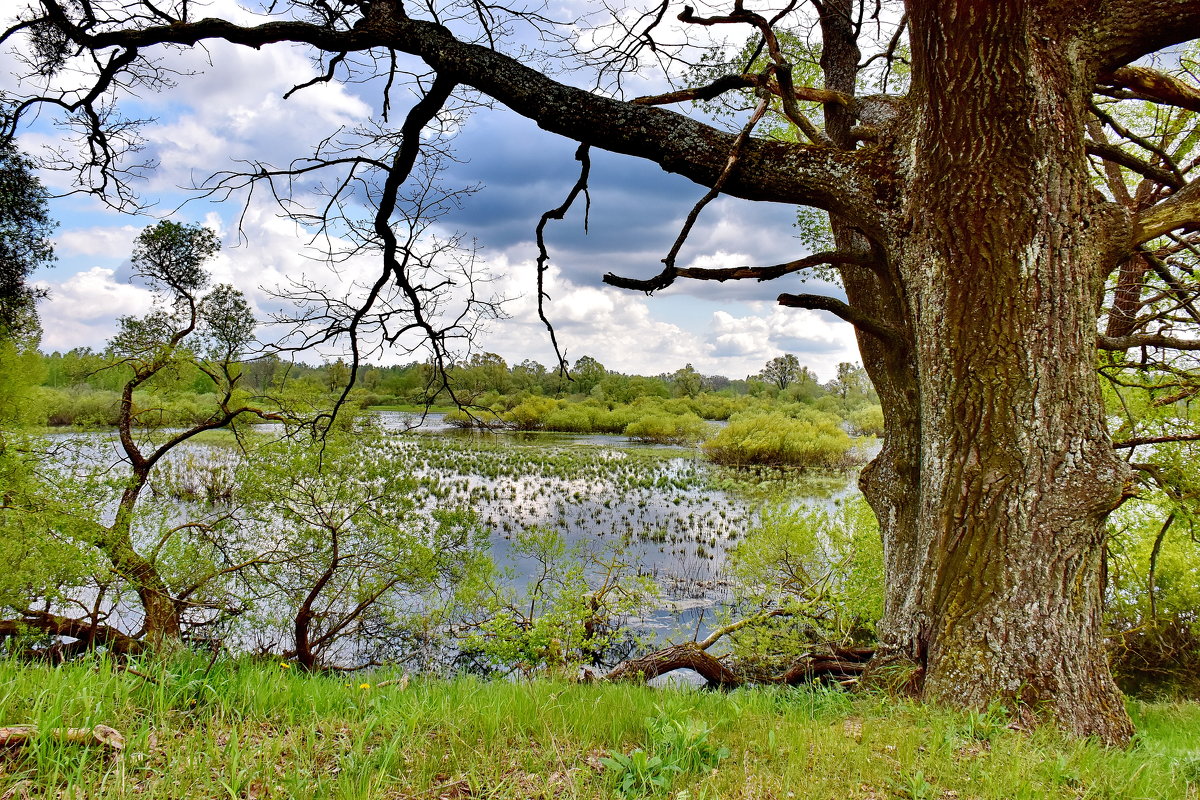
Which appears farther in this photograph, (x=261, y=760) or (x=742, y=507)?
(x=742, y=507)

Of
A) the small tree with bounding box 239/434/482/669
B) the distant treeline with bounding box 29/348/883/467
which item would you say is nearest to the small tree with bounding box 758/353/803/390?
the distant treeline with bounding box 29/348/883/467

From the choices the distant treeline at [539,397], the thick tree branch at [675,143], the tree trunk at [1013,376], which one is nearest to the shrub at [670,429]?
the distant treeline at [539,397]

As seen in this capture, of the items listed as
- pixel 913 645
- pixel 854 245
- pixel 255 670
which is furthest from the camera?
pixel 854 245

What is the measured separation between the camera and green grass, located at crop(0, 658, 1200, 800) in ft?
6.00

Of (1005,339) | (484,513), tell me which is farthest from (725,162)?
(484,513)

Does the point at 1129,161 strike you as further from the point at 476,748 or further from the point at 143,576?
the point at 143,576

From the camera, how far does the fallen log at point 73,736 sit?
182cm

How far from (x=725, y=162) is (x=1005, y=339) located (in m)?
1.81

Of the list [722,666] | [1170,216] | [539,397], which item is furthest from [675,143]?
[539,397]

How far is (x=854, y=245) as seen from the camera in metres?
5.30

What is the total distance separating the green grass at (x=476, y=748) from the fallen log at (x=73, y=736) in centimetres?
3

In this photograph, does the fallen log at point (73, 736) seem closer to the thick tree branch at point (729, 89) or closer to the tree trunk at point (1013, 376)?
the tree trunk at point (1013, 376)

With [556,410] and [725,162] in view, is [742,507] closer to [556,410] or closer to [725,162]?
[725,162]

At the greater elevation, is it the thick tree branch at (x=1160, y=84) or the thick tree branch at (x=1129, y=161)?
the thick tree branch at (x=1160, y=84)
